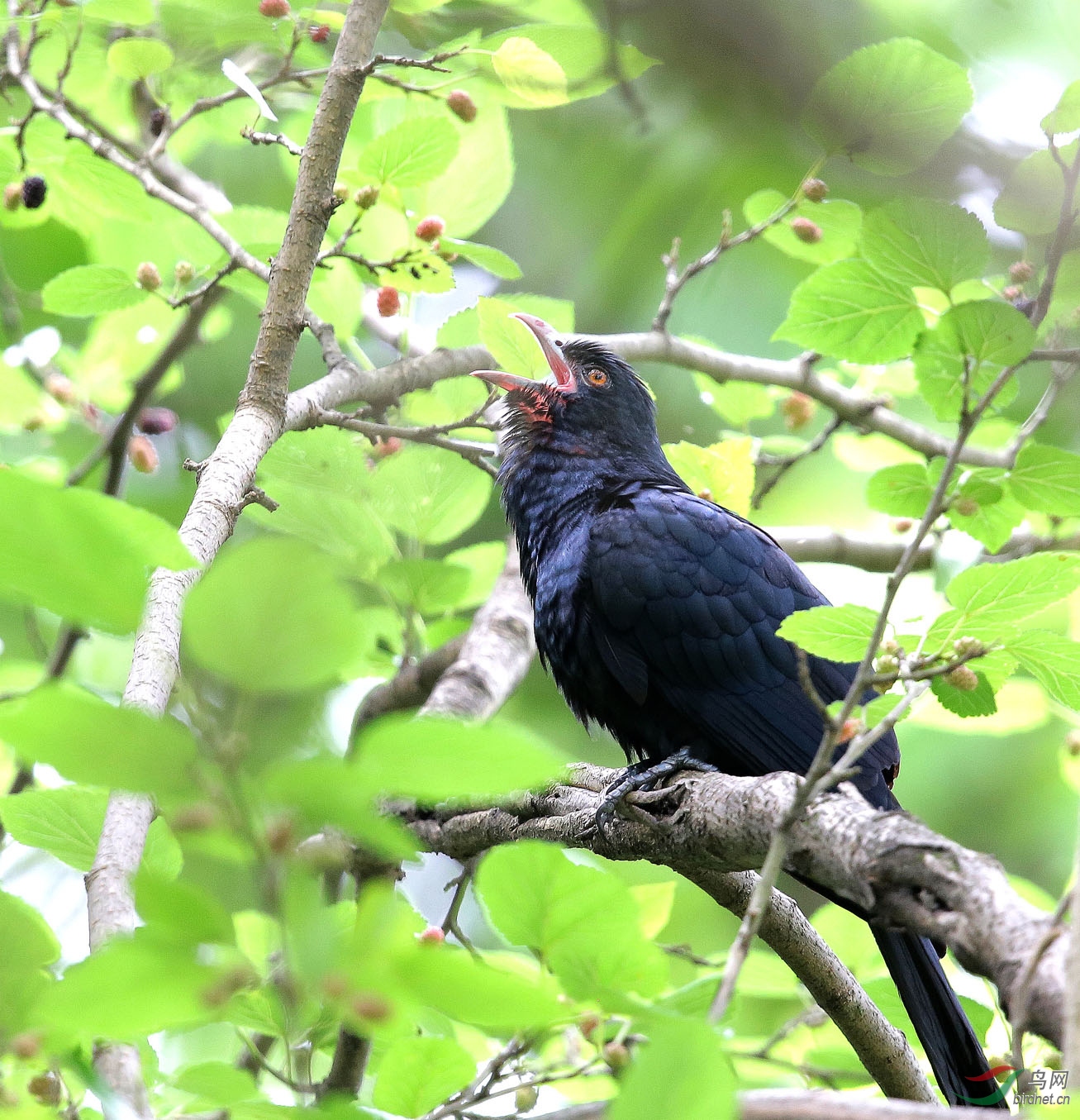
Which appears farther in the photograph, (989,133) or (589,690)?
(589,690)

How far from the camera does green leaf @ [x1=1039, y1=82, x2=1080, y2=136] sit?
90.8 inches

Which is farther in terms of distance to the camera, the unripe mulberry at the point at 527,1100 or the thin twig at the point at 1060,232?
the unripe mulberry at the point at 527,1100

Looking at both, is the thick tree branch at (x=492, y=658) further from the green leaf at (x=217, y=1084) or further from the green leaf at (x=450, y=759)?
the green leaf at (x=450, y=759)

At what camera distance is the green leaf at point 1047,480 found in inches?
92.6

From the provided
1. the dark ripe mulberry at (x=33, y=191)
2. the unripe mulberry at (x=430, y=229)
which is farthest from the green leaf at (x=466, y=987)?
the dark ripe mulberry at (x=33, y=191)

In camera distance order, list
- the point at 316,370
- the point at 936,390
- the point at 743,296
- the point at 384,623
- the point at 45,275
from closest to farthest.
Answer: the point at 936,390 → the point at 384,623 → the point at 45,275 → the point at 743,296 → the point at 316,370

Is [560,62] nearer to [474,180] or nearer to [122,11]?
[474,180]

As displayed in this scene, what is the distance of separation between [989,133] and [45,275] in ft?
14.6

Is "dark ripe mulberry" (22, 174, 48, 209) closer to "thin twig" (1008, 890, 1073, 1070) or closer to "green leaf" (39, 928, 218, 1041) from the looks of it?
"green leaf" (39, 928, 218, 1041)

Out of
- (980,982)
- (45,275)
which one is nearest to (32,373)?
(45,275)

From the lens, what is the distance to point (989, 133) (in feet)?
8.60

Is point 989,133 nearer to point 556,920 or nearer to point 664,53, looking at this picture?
point 664,53

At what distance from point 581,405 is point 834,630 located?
8.16 ft

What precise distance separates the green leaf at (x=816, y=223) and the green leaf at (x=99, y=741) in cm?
300
